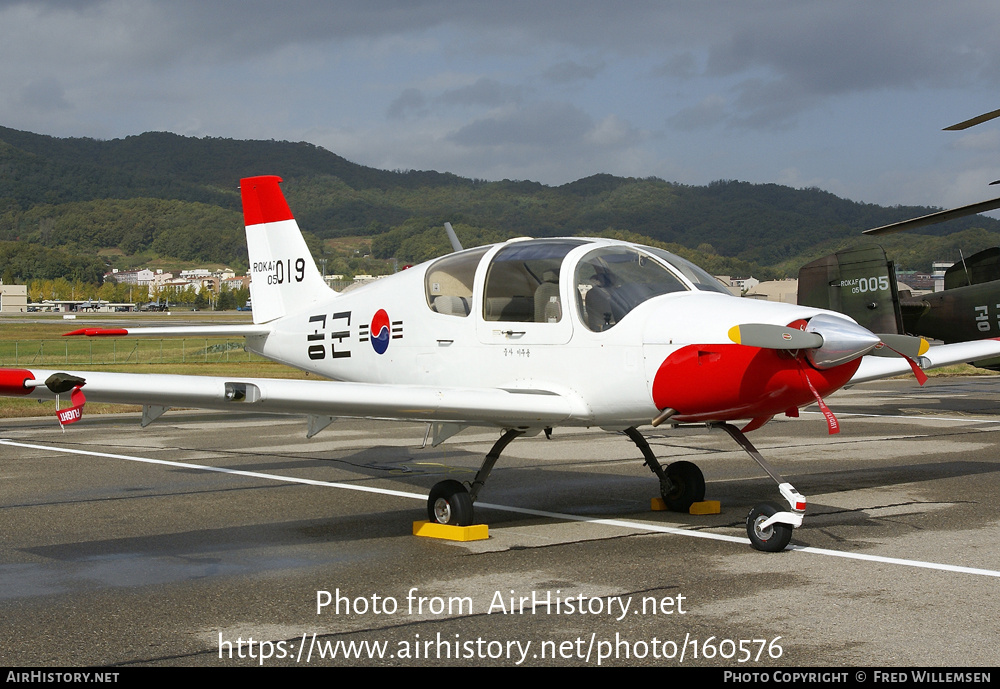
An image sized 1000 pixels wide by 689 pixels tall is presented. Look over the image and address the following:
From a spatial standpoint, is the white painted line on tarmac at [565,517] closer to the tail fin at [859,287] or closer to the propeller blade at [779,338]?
the propeller blade at [779,338]

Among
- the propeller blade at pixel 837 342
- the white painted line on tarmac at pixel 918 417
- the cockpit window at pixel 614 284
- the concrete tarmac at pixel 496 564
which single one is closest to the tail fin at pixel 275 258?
the concrete tarmac at pixel 496 564

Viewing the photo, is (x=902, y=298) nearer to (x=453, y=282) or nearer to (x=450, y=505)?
(x=453, y=282)

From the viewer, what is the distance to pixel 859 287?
63.2 ft

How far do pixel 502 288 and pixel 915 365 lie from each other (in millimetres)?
3451

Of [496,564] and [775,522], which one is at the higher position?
[775,522]

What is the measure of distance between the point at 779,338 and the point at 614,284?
1.56m

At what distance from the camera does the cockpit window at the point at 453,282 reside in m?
8.87

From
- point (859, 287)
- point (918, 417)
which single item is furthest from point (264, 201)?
point (918, 417)

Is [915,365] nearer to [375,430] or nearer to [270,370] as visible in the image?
[375,430]

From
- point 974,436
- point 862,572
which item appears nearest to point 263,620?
point 862,572

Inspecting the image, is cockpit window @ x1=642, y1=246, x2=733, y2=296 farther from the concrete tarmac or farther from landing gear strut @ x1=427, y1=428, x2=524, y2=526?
the concrete tarmac
